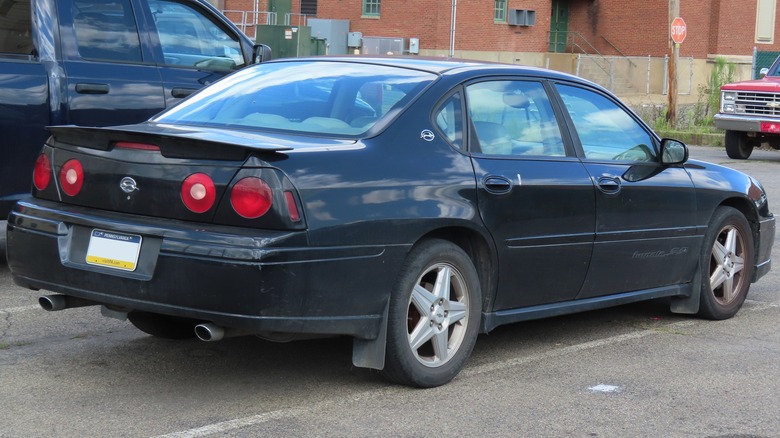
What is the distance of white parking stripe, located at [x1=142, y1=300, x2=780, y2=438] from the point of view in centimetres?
466

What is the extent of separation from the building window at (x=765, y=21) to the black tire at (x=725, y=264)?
43.0 meters

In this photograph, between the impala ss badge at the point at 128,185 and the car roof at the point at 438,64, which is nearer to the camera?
the impala ss badge at the point at 128,185

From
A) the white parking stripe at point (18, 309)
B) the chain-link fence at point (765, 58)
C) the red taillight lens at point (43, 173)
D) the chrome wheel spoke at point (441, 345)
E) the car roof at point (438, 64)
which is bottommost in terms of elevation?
the white parking stripe at point (18, 309)

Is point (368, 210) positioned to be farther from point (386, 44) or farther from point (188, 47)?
point (386, 44)

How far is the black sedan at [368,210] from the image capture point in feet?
15.6

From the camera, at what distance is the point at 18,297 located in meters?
7.26

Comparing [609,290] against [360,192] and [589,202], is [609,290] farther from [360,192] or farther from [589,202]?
[360,192]

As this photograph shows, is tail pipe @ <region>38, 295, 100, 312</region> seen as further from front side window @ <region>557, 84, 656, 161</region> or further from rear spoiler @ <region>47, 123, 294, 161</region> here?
front side window @ <region>557, 84, 656, 161</region>

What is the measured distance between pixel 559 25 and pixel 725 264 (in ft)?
135

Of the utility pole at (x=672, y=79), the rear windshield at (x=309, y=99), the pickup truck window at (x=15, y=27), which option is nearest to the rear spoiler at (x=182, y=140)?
the rear windshield at (x=309, y=99)

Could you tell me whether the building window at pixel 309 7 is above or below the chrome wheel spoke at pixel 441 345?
above

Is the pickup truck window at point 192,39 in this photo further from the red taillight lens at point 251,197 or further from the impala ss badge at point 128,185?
the red taillight lens at point 251,197

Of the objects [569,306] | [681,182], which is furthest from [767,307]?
[569,306]

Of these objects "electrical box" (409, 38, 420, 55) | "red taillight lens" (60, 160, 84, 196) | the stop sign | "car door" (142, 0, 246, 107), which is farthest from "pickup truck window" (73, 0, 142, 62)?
"electrical box" (409, 38, 420, 55)
